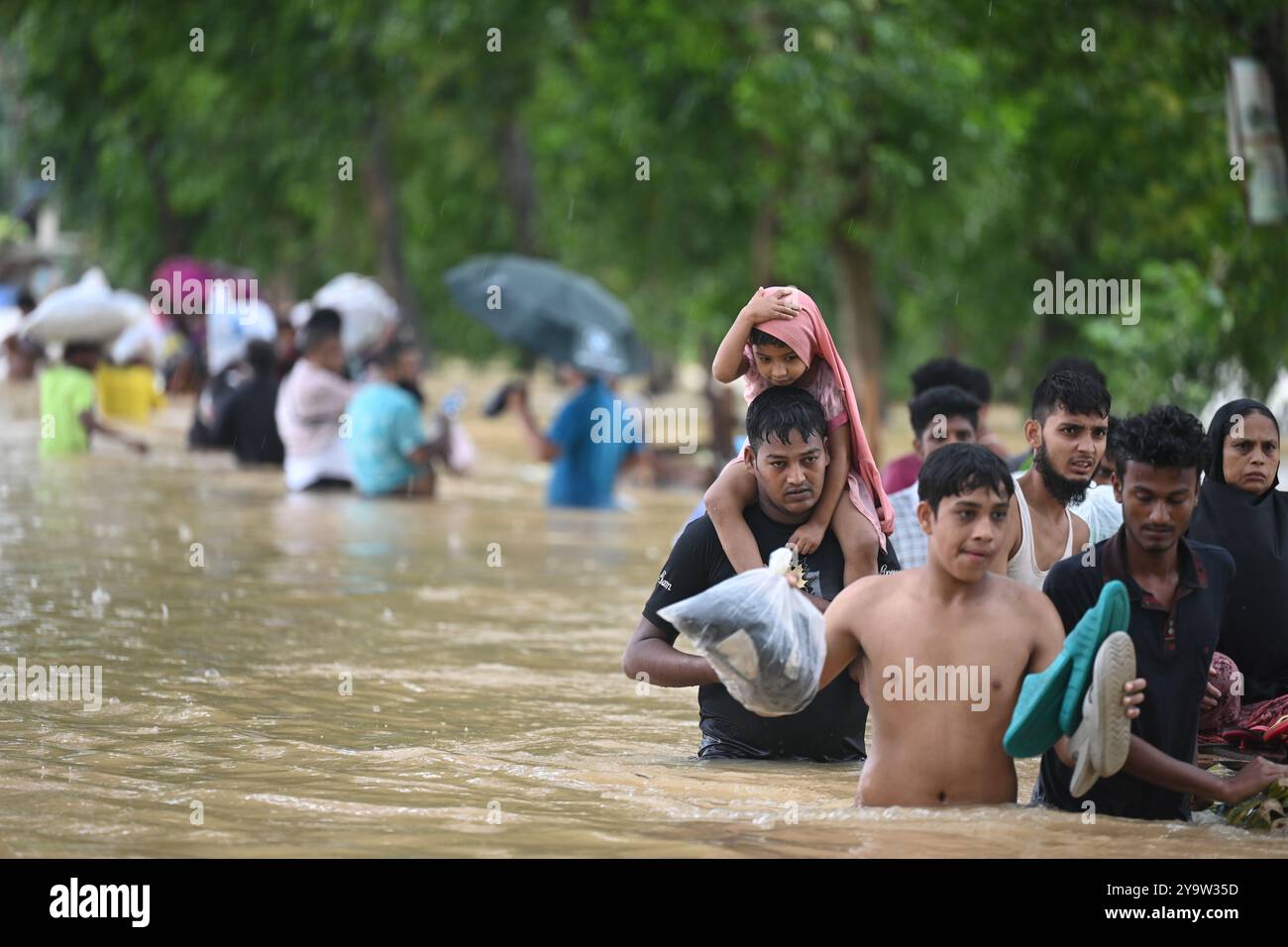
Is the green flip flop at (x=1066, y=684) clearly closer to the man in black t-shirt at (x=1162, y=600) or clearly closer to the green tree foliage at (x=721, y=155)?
the man in black t-shirt at (x=1162, y=600)

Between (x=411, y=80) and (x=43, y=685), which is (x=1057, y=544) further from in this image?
(x=411, y=80)

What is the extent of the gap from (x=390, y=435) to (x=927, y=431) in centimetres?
816

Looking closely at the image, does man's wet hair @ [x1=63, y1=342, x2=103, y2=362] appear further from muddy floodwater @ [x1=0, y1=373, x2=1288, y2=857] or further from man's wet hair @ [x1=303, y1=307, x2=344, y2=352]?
man's wet hair @ [x1=303, y1=307, x2=344, y2=352]

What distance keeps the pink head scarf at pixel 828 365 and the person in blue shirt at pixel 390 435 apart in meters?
9.54

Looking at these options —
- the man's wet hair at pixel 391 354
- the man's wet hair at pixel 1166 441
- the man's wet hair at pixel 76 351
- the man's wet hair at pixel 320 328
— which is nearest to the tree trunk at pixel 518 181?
the man's wet hair at pixel 76 351

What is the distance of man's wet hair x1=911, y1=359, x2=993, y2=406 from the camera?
920 centimetres

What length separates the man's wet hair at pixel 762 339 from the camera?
20.1ft

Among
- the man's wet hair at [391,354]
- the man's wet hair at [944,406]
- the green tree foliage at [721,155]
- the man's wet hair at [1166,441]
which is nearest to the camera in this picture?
the man's wet hair at [1166,441]

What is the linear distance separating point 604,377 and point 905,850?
11.4 meters

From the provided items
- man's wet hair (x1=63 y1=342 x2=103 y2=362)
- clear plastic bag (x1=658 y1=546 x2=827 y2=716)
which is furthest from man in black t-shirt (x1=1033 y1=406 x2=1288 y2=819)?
man's wet hair (x1=63 y1=342 x2=103 y2=362)

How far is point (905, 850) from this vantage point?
208 inches

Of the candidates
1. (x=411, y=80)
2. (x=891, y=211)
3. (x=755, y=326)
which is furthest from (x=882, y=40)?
(x=755, y=326)

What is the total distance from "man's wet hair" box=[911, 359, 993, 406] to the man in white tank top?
2.36 m
